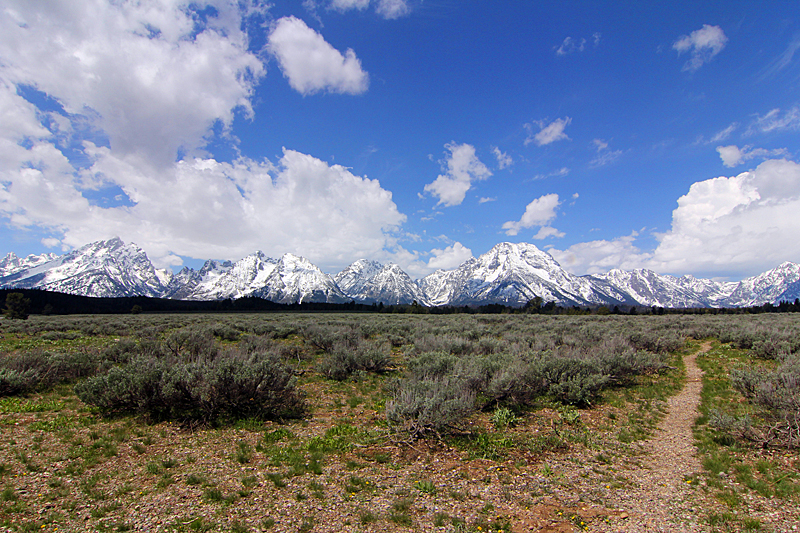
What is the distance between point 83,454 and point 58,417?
3.41 metres

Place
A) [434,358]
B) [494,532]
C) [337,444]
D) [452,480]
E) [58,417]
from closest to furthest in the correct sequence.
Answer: [494,532], [452,480], [337,444], [58,417], [434,358]

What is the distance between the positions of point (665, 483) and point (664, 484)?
6 centimetres

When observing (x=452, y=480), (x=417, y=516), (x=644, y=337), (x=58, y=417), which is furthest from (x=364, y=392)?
(x=644, y=337)

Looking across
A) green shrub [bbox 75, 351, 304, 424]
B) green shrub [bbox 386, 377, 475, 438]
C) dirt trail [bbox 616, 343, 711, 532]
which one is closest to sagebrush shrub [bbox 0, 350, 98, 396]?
green shrub [bbox 75, 351, 304, 424]

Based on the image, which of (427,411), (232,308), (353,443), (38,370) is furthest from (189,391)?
(232,308)

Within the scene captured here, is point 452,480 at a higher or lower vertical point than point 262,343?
lower

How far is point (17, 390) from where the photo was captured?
11078mm

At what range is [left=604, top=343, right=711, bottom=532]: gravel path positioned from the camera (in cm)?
533

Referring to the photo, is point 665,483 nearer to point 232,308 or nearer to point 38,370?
point 38,370

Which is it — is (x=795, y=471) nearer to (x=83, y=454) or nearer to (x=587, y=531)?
(x=587, y=531)

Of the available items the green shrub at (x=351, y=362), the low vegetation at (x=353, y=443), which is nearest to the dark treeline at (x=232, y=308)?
the green shrub at (x=351, y=362)

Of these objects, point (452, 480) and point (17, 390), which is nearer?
point (452, 480)

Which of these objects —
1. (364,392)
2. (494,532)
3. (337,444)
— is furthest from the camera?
(364,392)

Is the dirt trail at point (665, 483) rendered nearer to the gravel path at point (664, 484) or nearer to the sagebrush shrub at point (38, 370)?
the gravel path at point (664, 484)
